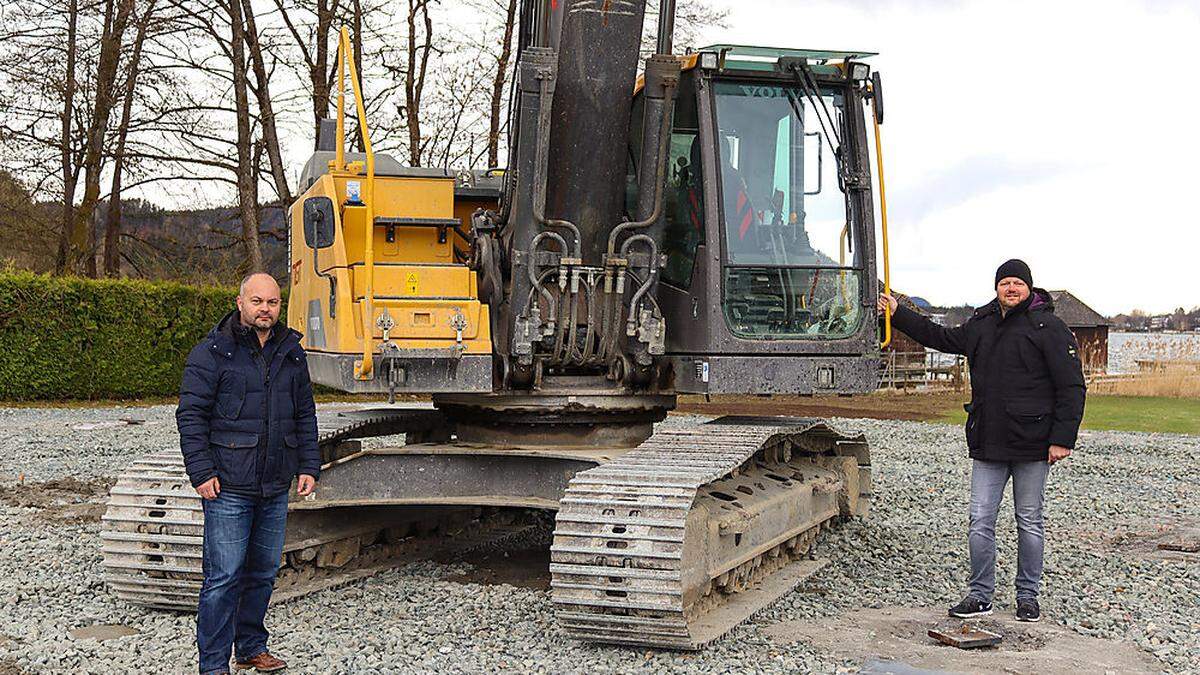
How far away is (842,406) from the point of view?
22859mm

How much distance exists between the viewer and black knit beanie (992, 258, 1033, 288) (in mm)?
6160

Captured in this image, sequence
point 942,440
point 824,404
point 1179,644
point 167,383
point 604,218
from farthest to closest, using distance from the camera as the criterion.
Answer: point 824,404
point 167,383
point 942,440
point 604,218
point 1179,644

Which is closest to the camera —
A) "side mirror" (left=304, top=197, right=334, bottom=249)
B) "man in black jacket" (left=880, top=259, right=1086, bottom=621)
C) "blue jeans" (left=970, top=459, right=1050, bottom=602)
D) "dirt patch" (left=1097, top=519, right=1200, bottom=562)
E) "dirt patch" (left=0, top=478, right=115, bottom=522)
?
"man in black jacket" (left=880, top=259, right=1086, bottom=621)

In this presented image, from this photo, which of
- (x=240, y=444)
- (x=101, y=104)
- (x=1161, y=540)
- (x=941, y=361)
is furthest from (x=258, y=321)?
(x=941, y=361)

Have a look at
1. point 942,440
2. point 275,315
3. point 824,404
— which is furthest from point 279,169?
point 275,315

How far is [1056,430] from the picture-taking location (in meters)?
5.95

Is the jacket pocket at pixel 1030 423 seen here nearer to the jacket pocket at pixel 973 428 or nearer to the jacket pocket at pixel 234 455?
the jacket pocket at pixel 973 428

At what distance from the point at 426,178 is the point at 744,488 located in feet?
7.72

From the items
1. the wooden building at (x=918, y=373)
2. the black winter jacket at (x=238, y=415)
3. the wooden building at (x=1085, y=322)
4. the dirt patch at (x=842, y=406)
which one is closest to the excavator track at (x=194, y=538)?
the black winter jacket at (x=238, y=415)

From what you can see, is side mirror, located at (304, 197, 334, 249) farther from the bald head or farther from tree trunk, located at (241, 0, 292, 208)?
tree trunk, located at (241, 0, 292, 208)

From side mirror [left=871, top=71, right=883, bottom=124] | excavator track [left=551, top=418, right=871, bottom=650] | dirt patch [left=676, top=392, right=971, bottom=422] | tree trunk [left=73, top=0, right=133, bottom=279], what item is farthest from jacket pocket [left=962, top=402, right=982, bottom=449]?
tree trunk [left=73, top=0, right=133, bottom=279]

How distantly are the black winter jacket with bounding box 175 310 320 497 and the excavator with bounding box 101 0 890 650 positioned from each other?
1136 mm

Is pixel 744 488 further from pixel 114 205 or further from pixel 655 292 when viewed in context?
pixel 114 205

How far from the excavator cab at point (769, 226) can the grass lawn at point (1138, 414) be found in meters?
13.3
